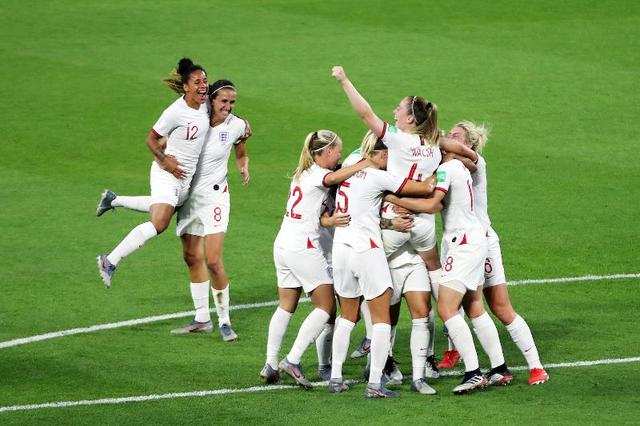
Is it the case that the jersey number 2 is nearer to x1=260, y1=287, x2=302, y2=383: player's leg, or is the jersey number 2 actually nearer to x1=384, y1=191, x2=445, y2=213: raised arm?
x1=260, y1=287, x2=302, y2=383: player's leg

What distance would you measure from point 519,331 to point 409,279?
0.99 meters

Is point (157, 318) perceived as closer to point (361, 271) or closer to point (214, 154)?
point (214, 154)

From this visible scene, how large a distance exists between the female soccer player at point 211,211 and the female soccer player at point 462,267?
8.54 ft

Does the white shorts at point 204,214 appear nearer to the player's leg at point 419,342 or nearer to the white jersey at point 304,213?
the white jersey at point 304,213

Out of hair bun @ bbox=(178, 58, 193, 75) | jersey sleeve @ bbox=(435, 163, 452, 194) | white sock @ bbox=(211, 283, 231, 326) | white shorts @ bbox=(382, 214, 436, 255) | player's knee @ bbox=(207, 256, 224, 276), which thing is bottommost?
white sock @ bbox=(211, 283, 231, 326)

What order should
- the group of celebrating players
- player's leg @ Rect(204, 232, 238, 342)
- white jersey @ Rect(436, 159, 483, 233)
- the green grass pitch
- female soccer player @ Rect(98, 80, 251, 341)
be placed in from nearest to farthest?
the group of celebrating players < white jersey @ Rect(436, 159, 483, 233) < the green grass pitch < player's leg @ Rect(204, 232, 238, 342) < female soccer player @ Rect(98, 80, 251, 341)

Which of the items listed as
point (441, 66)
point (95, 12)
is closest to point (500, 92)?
point (441, 66)

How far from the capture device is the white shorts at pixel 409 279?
453 inches

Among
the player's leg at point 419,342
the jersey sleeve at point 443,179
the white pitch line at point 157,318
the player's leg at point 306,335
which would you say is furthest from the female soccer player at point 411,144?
the white pitch line at point 157,318

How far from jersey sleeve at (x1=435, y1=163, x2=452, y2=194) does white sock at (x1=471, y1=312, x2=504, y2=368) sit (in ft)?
3.51

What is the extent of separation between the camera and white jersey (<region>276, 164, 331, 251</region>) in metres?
11.6

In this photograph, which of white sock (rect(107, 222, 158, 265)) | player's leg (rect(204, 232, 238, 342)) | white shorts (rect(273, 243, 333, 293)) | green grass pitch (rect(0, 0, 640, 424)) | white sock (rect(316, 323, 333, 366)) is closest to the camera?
green grass pitch (rect(0, 0, 640, 424))

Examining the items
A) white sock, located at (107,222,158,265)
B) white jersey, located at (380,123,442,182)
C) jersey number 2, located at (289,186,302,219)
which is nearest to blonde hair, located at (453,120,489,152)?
white jersey, located at (380,123,442,182)

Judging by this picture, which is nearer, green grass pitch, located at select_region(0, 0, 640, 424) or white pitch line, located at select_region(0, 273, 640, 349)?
green grass pitch, located at select_region(0, 0, 640, 424)
